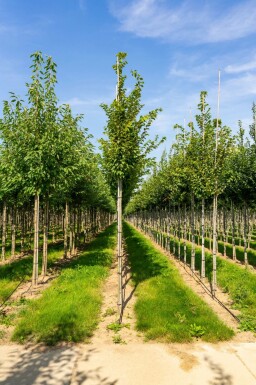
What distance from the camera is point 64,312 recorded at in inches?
474

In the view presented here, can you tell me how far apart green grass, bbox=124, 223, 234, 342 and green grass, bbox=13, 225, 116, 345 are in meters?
1.84

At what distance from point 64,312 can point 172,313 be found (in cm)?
390

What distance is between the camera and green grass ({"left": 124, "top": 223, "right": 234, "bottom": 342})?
1046 centimetres

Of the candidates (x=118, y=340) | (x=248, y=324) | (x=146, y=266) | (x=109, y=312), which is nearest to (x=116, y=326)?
(x=118, y=340)

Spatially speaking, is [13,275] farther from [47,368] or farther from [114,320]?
[47,368]

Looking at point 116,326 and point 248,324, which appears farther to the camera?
point 248,324

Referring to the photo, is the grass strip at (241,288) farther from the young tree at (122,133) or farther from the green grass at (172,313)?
the young tree at (122,133)

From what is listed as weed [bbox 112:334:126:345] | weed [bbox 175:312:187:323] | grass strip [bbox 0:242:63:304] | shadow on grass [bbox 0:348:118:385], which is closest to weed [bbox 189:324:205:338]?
weed [bbox 175:312:187:323]

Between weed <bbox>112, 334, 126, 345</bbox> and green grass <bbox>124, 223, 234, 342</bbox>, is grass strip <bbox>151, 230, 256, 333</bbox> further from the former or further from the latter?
weed <bbox>112, 334, 126, 345</bbox>

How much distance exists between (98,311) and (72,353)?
358 centimetres

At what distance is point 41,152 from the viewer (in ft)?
52.2

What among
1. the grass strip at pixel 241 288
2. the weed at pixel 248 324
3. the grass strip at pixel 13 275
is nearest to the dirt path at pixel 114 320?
the weed at pixel 248 324

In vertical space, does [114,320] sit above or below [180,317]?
below

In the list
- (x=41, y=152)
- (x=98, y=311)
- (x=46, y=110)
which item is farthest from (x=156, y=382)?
(x=46, y=110)
